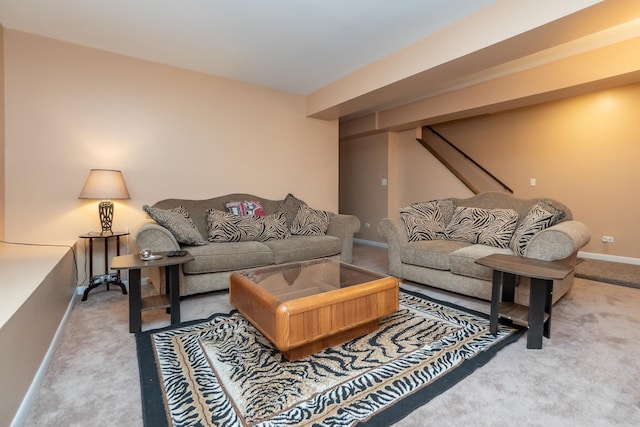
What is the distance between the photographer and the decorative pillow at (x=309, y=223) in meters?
3.87

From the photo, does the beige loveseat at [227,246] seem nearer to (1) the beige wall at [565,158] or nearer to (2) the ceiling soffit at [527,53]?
(2) the ceiling soffit at [527,53]

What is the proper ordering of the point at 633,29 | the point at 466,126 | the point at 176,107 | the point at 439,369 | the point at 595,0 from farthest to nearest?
the point at 466,126, the point at 176,107, the point at 633,29, the point at 595,0, the point at 439,369

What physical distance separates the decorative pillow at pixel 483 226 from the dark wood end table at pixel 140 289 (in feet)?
8.78

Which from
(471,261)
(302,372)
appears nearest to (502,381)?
(302,372)

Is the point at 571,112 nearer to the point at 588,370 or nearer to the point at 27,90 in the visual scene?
the point at 588,370

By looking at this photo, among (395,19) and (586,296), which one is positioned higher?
(395,19)

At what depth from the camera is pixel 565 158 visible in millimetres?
4551

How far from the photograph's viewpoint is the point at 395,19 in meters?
2.61

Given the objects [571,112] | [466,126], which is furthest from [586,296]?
[466,126]

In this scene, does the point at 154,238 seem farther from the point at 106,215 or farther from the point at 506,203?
the point at 506,203

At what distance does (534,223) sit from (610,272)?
182cm

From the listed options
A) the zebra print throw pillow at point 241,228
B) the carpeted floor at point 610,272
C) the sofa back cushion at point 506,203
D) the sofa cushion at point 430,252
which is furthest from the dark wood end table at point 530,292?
the zebra print throw pillow at point 241,228

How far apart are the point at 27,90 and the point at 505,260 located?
4.30 metres

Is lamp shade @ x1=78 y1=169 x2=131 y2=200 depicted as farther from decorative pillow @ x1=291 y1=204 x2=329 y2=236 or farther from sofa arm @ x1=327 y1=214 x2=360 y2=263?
sofa arm @ x1=327 y1=214 x2=360 y2=263
